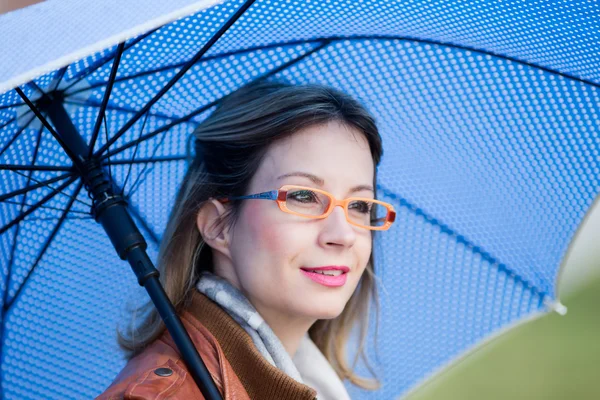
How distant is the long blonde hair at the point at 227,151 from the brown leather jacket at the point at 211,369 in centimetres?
13

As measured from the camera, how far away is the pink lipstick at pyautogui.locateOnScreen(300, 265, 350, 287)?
2305mm

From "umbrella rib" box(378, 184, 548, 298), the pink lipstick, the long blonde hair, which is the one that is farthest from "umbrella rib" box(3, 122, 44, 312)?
"umbrella rib" box(378, 184, 548, 298)

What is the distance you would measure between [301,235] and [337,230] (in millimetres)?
104

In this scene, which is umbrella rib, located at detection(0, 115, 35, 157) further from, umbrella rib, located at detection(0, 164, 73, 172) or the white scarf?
the white scarf

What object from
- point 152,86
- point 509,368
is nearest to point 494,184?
point 152,86

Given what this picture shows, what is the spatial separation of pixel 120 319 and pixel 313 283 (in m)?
0.86

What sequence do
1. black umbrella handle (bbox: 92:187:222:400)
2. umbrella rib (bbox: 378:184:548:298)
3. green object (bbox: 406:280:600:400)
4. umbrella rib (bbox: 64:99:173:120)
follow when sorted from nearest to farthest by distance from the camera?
black umbrella handle (bbox: 92:187:222:400)
umbrella rib (bbox: 64:99:173:120)
umbrella rib (bbox: 378:184:548:298)
green object (bbox: 406:280:600:400)

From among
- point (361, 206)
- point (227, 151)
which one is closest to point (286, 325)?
point (361, 206)

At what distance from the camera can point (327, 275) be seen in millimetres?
2338

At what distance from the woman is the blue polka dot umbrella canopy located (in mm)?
152

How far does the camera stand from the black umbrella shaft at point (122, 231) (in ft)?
6.92

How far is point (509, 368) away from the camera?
5828 millimetres

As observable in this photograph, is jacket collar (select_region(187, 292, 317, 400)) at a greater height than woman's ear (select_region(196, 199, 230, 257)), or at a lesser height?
lesser

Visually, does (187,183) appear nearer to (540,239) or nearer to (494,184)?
(494,184)
